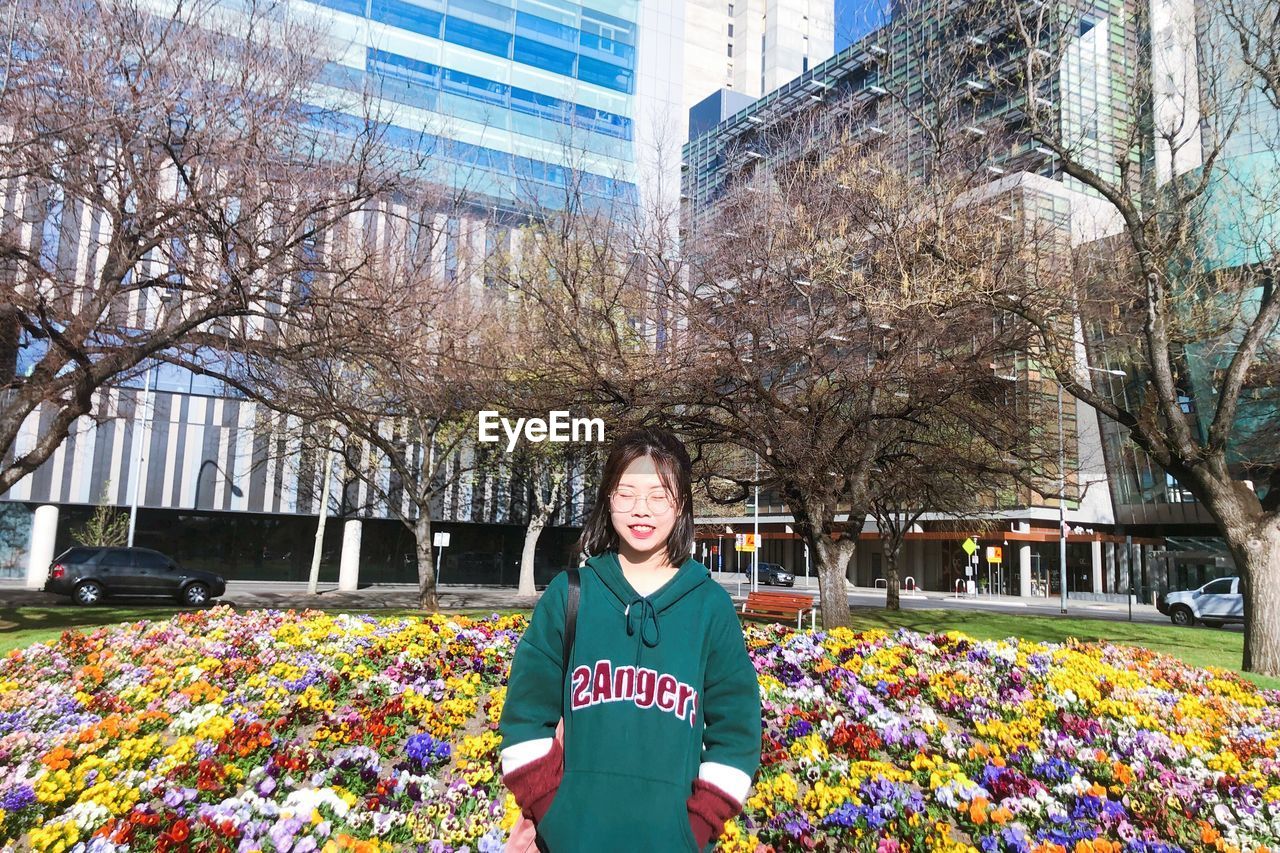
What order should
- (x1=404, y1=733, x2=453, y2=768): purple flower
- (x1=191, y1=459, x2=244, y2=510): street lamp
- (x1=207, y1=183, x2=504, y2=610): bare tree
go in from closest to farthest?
(x1=404, y1=733, x2=453, y2=768): purple flower → (x1=207, y1=183, x2=504, y2=610): bare tree → (x1=191, y1=459, x2=244, y2=510): street lamp

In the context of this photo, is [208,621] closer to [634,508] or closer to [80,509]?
[634,508]

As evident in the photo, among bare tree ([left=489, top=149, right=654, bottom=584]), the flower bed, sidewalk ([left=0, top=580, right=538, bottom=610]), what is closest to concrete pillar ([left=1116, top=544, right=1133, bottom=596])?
sidewalk ([left=0, top=580, right=538, bottom=610])

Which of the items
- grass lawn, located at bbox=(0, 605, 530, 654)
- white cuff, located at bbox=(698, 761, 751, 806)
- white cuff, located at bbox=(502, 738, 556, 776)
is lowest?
grass lawn, located at bbox=(0, 605, 530, 654)

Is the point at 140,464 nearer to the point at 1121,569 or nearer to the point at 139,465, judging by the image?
the point at 139,465

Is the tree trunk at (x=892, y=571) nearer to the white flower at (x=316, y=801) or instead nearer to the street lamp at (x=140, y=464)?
the white flower at (x=316, y=801)

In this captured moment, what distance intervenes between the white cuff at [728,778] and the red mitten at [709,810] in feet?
0.04

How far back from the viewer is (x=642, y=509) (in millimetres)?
2566

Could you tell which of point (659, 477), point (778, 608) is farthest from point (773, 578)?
point (659, 477)

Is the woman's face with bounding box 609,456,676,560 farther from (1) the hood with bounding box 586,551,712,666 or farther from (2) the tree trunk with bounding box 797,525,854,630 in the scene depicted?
(2) the tree trunk with bounding box 797,525,854,630

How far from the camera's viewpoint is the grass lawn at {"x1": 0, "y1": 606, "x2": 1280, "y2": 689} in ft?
43.6

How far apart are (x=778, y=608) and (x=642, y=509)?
54.0 ft

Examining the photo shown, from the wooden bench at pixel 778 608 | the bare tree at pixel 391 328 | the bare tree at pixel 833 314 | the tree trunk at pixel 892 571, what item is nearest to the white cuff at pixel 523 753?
the bare tree at pixel 391 328

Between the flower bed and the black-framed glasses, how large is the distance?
2.25m

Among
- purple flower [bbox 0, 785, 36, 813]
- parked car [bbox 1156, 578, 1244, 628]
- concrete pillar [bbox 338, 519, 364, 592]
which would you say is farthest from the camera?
concrete pillar [bbox 338, 519, 364, 592]
